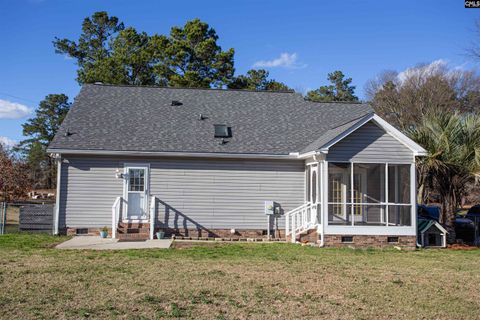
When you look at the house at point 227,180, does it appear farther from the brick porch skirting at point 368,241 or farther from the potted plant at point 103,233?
the potted plant at point 103,233

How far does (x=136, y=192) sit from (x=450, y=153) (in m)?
10.6

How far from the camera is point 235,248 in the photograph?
46.2ft

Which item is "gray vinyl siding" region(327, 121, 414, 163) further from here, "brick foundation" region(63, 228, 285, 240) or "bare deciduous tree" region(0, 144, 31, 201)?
"bare deciduous tree" region(0, 144, 31, 201)

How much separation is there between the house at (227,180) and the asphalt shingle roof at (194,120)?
0.24 feet

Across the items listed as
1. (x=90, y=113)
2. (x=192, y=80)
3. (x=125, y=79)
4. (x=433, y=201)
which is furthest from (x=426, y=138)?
(x=433, y=201)

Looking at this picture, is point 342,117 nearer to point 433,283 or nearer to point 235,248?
point 235,248

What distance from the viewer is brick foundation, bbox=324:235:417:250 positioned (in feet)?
48.9

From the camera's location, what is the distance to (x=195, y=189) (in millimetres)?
16953

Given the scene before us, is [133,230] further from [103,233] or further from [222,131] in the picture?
[222,131]

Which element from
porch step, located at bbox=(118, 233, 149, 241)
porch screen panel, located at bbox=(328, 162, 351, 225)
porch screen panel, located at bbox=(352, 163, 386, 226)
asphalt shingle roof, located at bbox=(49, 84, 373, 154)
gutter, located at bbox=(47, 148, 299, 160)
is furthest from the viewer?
porch screen panel, located at bbox=(352, 163, 386, 226)

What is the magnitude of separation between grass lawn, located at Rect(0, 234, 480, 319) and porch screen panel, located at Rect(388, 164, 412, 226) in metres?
2.69

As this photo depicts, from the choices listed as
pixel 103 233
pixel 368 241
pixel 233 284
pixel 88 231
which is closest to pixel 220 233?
pixel 103 233

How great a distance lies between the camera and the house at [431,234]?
51.7ft

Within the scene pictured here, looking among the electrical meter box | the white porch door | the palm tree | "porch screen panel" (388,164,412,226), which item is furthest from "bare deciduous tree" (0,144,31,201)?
the palm tree
